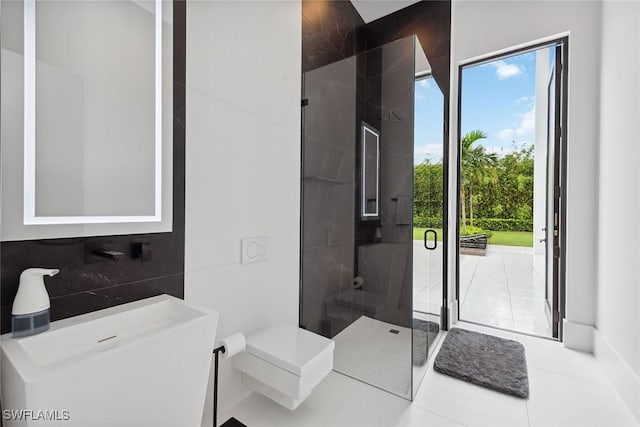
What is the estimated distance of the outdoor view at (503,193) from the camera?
3039mm

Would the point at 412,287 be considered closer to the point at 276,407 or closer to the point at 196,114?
the point at 276,407

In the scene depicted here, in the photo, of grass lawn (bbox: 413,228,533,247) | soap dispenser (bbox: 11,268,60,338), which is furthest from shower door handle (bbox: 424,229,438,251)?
soap dispenser (bbox: 11,268,60,338)

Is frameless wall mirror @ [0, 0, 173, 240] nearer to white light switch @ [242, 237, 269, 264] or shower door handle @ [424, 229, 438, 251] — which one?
white light switch @ [242, 237, 269, 264]

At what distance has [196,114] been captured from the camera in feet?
4.28

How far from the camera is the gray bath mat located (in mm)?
1833

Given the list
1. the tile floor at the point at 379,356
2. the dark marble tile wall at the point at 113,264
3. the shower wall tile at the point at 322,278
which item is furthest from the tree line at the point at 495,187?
the dark marble tile wall at the point at 113,264

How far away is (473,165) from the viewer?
336 centimetres

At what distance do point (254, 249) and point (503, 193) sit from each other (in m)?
3.17

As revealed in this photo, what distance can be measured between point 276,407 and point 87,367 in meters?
1.19

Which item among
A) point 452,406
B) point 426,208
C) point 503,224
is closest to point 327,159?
point 426,208

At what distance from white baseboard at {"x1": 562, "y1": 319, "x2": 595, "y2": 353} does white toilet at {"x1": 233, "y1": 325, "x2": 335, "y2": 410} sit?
7.05 feet

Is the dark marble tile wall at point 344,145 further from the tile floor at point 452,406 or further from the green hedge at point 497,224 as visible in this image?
the green hedge at point 497,224

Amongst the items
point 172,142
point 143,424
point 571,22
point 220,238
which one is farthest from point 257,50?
point 571,22

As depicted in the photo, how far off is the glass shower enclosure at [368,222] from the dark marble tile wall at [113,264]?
0.94 m
